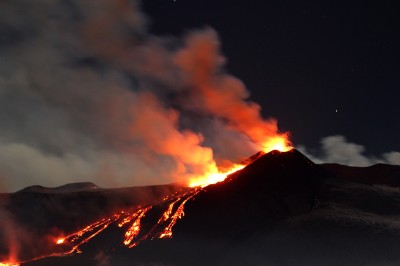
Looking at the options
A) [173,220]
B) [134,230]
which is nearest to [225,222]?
[173,220]

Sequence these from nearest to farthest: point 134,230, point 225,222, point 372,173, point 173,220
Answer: point 134,230
point 225,222
point 173,220
point 372,173

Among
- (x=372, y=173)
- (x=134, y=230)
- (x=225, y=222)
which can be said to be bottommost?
(x=134, y=230)

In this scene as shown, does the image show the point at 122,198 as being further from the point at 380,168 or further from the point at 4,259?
the point at 380,168

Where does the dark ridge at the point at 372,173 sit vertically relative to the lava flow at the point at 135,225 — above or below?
above

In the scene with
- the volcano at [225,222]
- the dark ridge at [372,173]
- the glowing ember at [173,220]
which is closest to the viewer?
the volcano at [225,222]

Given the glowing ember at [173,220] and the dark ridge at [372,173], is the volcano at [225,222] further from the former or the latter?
the dark ridge at [372,173]

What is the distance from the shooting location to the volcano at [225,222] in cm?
8300

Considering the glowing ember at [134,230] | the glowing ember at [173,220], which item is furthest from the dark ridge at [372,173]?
the glowing ember at [134,230]

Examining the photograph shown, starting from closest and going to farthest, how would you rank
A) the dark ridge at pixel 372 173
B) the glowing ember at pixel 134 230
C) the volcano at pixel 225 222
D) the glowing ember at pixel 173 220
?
1. the volcano at pixel 225 222
2. the glowing ember at pixel 134 230
3. the glowing ember at pixel 173 220
4. the dark ridge at pixel 372 173

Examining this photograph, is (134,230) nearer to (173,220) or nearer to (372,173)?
(173,220)

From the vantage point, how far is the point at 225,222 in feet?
329

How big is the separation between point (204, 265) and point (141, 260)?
1110 centimetres

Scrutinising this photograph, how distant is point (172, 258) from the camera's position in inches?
3361

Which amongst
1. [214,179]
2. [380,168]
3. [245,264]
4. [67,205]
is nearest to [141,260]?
[245,264]
